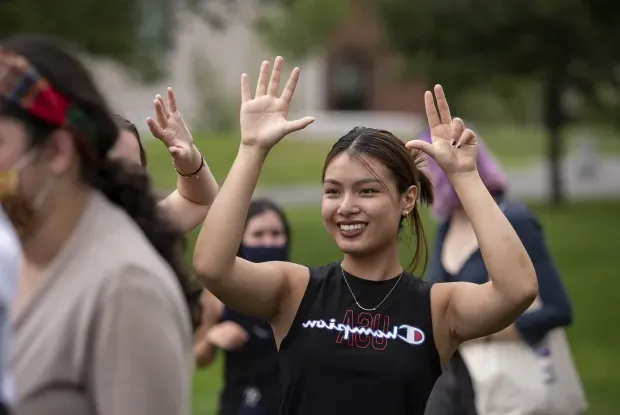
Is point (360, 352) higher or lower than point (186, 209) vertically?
lower

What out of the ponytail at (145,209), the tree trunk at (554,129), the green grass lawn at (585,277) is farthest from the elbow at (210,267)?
the tree trunk at (554,129)

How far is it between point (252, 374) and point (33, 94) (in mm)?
3880

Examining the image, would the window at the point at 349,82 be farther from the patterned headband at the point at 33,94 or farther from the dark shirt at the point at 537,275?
the patterned headband at the point at 33,94

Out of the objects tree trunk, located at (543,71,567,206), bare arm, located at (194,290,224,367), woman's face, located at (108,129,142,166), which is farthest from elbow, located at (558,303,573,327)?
tree trunk, located at (543,71,567,206)

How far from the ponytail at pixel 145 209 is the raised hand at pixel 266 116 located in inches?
37.4

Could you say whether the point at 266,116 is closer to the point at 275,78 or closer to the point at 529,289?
the point at 275,78

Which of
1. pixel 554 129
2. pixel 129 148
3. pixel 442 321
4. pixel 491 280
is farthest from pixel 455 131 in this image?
pixel 554 129

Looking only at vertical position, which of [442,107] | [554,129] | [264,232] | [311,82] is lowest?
[264,232]

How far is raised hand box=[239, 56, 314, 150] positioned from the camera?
400 centimetres

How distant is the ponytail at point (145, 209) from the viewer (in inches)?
115

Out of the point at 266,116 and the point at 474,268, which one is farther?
the point at 474,268

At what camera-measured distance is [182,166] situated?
450 cm

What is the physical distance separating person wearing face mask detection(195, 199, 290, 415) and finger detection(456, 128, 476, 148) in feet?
7.95

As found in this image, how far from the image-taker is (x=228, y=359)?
22.0 feet
